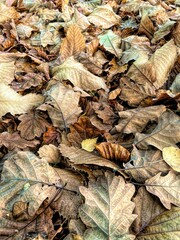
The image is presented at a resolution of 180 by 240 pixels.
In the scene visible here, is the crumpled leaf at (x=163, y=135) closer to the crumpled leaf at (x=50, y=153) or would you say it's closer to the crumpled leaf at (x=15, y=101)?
the crumpled leaf at (x=50, y=153)

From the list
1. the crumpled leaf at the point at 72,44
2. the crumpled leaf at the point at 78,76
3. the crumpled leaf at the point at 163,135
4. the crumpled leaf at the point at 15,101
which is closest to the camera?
the crumpled leaf at the point at 163,135

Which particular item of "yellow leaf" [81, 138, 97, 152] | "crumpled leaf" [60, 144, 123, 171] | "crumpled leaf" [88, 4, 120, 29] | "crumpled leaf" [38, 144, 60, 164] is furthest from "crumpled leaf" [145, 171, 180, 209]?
"crumpled leaf" [88, 4, 120, 29]

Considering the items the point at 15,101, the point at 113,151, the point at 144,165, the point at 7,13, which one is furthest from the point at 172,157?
the point at 7,13

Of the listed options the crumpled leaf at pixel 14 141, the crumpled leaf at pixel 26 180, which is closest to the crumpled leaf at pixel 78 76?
the crumpled leaf at pixel 14 141

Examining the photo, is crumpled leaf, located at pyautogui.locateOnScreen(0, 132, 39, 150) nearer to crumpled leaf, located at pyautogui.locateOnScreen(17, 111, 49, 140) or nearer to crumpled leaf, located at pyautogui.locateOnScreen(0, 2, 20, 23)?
crumpled leaf, located at pyautogui.locateOnScreen(17, 111, 49, 140)

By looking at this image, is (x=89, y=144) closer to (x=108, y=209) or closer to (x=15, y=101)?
(x=108, y=209)

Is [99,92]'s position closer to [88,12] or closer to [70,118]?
[70,118]

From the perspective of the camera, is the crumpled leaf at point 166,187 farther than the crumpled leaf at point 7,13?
No
